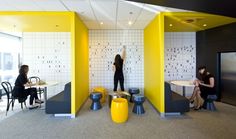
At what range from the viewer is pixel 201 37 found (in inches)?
228

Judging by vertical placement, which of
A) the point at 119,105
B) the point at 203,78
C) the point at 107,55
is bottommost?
the point at 119,105

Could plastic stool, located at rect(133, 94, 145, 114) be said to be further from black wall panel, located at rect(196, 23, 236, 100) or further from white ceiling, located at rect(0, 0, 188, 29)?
black wall panel, located at rect(196, 23, 236, 100)

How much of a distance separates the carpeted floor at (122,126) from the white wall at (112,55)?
202 centimetres

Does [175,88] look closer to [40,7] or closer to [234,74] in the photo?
[234,74]

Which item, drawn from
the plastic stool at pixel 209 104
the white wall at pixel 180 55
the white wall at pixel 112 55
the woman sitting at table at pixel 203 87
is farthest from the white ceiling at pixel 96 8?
the plastic stool at pixel 209 104

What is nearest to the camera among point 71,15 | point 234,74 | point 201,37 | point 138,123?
point 138,123

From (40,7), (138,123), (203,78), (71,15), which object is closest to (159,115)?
(138,123)

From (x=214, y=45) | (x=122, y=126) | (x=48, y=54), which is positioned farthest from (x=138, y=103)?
(x=48, y=54)

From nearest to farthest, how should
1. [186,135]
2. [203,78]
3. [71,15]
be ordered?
[186,135]
[71,15]
[203,78]

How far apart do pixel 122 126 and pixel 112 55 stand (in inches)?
129

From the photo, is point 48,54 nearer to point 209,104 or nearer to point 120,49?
point 120,49

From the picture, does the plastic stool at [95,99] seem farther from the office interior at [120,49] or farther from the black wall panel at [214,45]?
the black wall panel at [214,45]

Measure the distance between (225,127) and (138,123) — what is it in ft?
5.57

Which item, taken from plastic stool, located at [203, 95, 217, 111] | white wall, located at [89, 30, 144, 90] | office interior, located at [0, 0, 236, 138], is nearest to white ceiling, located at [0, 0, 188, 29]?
office interior, located at [0, 0, 236, 138]
